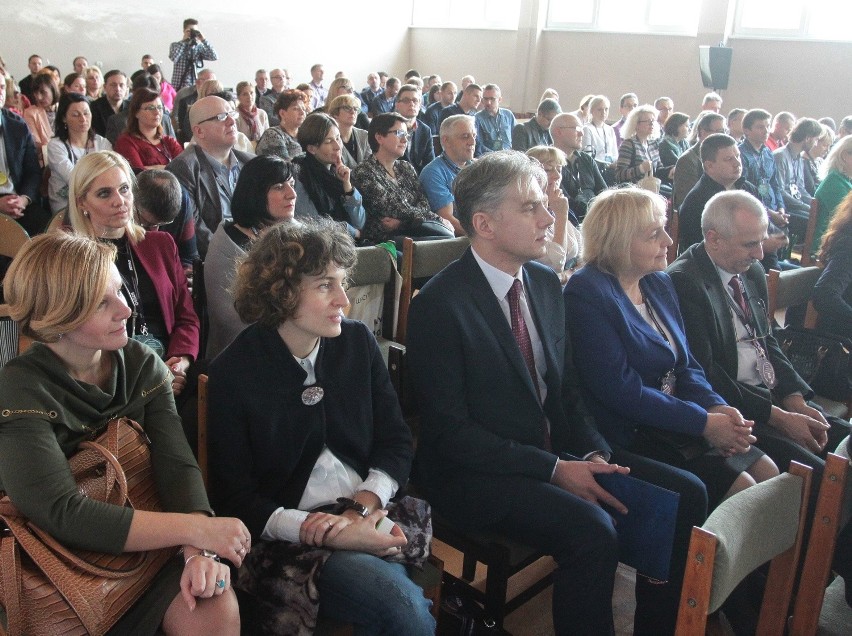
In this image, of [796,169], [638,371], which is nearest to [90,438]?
[638,371]

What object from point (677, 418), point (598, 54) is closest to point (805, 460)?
point (677, 418)

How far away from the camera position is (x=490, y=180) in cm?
205

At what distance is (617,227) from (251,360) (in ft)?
3.85

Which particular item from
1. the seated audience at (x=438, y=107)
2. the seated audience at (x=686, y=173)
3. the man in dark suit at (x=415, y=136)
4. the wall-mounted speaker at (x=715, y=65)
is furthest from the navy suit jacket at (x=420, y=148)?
the wall-mounted speaker at (x=715, y=65)

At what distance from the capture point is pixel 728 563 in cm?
135

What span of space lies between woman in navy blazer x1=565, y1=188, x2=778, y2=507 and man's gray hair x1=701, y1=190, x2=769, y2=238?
368 millimetres

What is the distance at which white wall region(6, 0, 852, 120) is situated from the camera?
10.8m

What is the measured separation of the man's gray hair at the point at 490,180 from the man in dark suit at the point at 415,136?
438 cm

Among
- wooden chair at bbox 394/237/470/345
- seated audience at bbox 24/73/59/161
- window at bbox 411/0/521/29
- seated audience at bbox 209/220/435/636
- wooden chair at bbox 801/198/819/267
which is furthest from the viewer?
window at bbox 411/0/521/29

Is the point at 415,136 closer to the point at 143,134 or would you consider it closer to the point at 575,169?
the point at 575,169

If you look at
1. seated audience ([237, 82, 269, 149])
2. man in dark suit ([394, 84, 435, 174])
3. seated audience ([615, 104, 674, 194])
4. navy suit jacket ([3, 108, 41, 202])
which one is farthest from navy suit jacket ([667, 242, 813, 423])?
seated audience ([237, 82, 269, 149])

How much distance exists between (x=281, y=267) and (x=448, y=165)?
301 centimetres

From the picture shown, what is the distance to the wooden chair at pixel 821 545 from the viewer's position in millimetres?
1643

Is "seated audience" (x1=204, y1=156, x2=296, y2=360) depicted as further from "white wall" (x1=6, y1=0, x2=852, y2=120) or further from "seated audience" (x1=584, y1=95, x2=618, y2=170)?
"white wall" (x1=6, y1=0, x2=852, y2=120)
